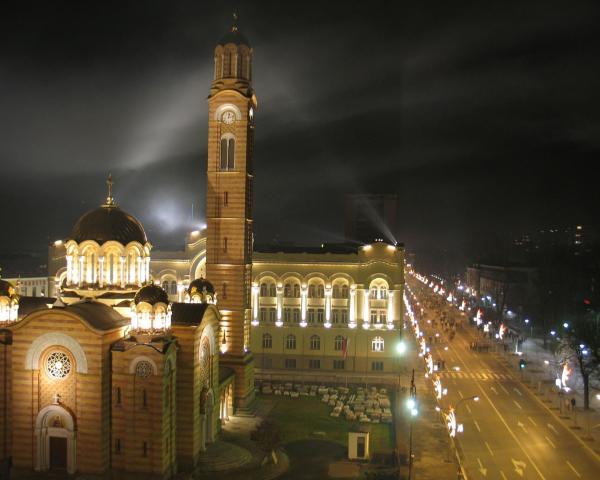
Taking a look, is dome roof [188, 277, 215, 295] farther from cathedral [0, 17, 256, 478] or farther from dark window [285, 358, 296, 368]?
dark window [285, 358, 296, 368]

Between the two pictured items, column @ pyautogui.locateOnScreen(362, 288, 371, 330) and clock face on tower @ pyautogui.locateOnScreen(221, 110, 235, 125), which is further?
column @ pyautogui.locateOnScreen(362, 288, 371, 330)

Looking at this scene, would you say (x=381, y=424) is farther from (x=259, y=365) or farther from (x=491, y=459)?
(x=259, y=365)

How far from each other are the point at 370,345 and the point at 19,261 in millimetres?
64252

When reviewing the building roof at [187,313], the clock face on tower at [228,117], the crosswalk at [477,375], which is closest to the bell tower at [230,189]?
the clock face on tower at [228,117]

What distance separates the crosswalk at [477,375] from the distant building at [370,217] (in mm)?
95029

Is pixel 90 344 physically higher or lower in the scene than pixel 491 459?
higher

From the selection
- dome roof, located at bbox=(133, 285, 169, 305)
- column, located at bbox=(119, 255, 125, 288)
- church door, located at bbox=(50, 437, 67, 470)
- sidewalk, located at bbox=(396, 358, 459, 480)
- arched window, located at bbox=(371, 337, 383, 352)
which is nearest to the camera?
church door, located at bbox=(50, 437, 67, 470)

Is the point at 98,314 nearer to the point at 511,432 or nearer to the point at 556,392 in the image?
the point at 511,432

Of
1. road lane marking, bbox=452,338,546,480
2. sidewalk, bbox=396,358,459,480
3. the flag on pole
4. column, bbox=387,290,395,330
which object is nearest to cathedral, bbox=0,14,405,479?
sidewalk, bbox=396,358,459,480

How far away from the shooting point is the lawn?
43.1 metres

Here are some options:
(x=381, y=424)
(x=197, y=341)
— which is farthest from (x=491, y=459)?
(x=197, y=341)

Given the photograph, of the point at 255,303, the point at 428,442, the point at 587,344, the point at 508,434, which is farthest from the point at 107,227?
the point at 587,344

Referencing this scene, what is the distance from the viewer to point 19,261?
332 ft

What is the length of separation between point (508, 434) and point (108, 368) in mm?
27645
